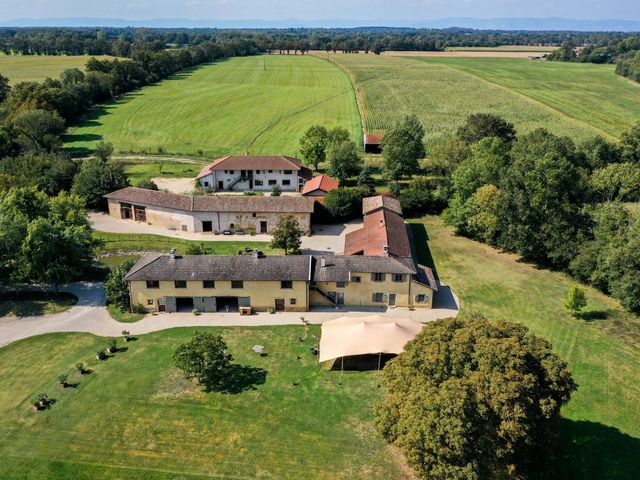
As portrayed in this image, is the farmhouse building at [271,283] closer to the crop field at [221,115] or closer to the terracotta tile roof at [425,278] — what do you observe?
the terracotta tile roof at [425,278]

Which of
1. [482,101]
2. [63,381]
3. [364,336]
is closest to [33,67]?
[482,101]

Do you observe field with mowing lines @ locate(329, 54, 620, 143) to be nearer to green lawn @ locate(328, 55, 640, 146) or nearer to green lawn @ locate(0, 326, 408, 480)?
green lawn @ locate(328, 55, 640, 146)

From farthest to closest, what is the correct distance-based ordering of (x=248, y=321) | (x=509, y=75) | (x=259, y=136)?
(x=509, y=75) → (x=259, y=136) → (x=248, y=321)

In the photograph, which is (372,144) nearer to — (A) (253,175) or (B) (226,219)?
(A) (253,175)

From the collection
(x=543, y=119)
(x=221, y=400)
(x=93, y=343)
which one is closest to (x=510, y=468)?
(x=221, y=400)

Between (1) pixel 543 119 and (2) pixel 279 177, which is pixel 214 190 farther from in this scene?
(1) pixel 543 119

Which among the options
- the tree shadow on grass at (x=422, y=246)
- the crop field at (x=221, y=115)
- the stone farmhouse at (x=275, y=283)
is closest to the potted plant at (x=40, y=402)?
the stone farmhouse at (x=275, y=283)
